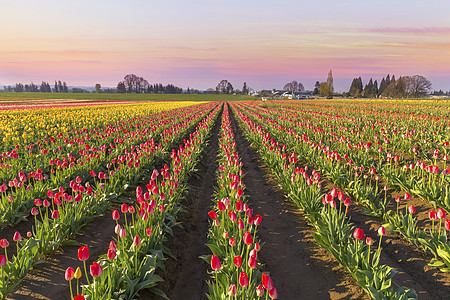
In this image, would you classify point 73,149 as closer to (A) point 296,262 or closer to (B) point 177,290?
(B) point 177,290

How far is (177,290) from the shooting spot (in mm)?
3914

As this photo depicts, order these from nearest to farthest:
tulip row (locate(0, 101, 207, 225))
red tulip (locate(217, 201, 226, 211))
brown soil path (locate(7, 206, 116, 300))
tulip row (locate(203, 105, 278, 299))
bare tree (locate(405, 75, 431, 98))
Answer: tulip row (locate(203, 105, 278, 299)) → brown soil path (locate(7, 206, 116, 300)) → red tulip (locate(217, 201, 226, 211)) → tulip row (locate(0, 101, 207, 225)) → bare tree (locate(405, 75, 431, 98))

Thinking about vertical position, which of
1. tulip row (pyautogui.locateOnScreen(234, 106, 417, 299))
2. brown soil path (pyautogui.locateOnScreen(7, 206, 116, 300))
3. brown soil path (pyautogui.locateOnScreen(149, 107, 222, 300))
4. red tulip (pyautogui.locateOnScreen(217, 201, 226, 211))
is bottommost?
brown soil path (pyautogui.locateOnScreen(149, 107, 222, 300))

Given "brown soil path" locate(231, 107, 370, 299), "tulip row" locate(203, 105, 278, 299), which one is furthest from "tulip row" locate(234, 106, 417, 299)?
"tulip row" locate(203, 105, 278, 299)

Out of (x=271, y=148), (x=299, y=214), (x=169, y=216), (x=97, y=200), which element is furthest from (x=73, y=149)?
(x=299, y=214)

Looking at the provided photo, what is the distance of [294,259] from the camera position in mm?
4574

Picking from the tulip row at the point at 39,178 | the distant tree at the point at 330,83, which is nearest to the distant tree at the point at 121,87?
the distant tree at the point at 330,83

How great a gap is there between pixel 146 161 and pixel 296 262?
5.75 metres

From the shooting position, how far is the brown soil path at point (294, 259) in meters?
3.77

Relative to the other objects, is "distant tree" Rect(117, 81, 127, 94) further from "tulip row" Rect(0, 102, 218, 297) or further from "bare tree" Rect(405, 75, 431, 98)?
"tulip row" Rect(0, 102, 218, 297)

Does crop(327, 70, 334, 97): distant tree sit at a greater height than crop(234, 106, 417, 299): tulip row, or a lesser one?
greater

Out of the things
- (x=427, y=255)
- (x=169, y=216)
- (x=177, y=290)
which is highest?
(x=169, y=216)

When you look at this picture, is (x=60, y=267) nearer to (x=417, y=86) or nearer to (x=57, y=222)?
(x=57, y=222)

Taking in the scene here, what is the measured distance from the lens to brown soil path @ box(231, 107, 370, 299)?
3.77 meters
